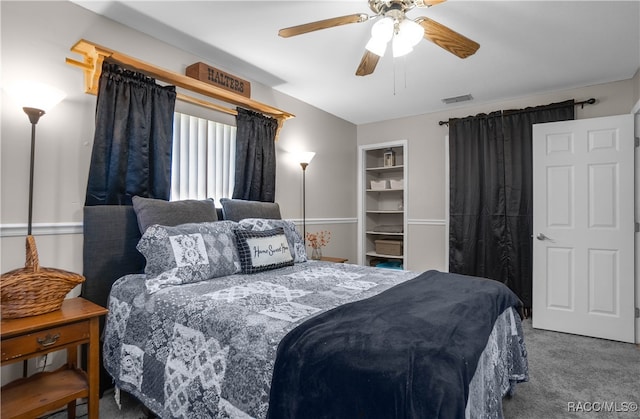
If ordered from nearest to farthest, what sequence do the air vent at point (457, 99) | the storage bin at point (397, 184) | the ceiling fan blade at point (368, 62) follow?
1. the ceiling fan blade at point (368, 62)
2. the air vent at point (457, 99)
3. the storage bin at point (397, 184)

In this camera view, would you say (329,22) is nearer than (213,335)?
No

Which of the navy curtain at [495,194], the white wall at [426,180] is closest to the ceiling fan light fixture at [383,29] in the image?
the navy curtain at [495,194]

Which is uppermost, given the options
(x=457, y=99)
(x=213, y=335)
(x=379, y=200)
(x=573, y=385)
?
(x=457, y=99)

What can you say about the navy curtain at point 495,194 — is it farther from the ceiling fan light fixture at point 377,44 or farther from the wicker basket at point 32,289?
the wicker basket at point 32,289

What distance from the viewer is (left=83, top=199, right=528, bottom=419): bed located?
106 cm

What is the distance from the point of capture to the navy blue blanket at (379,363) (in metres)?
0.98

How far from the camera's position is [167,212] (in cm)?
239

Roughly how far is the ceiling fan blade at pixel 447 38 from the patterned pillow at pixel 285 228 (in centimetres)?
173

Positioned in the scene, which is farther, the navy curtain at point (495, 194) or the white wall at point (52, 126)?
the navy curtain at point (495, 194)

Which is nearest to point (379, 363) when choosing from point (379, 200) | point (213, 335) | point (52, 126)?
point (213, 335)

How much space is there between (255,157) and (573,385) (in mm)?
3138

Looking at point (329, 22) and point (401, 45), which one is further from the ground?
point (329, 22)

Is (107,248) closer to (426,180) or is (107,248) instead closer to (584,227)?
(426,180)

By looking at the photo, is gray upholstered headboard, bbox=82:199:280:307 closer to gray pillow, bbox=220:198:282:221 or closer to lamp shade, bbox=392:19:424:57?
gray pillow, bbox=220:198:282:221
